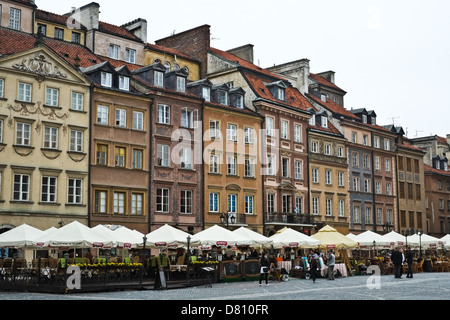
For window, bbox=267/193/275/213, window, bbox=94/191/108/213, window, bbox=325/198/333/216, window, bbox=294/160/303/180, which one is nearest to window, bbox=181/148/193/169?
window, bbox=94/191/108/213

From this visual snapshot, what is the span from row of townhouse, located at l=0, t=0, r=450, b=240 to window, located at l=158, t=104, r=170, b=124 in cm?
7

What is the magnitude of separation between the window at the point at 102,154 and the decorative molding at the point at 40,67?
4423mm

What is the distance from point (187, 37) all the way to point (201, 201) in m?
15.0

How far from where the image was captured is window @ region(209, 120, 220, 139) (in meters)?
43.5

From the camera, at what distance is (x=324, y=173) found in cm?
5306

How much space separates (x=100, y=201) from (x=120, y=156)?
2968mm

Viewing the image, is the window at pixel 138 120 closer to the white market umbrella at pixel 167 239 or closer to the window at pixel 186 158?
the window at pixel 186 158

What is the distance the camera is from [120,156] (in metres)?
38.1

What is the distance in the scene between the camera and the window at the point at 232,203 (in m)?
44.3

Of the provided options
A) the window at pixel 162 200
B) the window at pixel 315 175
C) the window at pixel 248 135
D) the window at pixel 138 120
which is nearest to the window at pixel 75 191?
the window at pixel 138 120

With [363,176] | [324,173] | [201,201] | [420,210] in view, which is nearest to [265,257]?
[201,201]

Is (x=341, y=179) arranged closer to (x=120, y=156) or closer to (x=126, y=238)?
(x=120, y=156)

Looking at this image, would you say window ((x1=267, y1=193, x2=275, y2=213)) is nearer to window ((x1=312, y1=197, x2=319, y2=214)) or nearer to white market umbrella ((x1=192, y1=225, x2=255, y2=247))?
window ((x1=312, y1=197, x2=319, y2=214))
